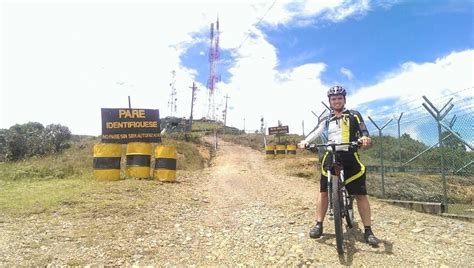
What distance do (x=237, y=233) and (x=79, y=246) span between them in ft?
7.65

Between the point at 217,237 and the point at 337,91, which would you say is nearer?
Answer: the point at 337,91

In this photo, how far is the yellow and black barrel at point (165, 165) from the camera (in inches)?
449

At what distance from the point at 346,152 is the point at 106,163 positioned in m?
7.11

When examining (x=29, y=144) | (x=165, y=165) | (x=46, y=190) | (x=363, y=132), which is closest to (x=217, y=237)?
(x=363, y=132)

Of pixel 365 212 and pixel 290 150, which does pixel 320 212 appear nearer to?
pixel 365 212

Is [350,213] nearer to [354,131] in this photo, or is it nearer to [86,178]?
[354,131]

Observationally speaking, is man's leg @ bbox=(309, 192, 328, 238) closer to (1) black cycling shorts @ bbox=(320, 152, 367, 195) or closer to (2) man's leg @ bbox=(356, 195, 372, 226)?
(1) black cycling shorts @ bbox=(320, 152, 367, 195)

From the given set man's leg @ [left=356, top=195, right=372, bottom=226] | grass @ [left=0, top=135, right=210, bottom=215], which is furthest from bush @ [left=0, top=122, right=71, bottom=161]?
man's leg @ [left=356, top=195, right=372, bottom=226]

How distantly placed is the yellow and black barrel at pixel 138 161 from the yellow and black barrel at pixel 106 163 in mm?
454

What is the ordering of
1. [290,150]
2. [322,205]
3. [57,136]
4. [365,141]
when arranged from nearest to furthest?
[365,141] → [322,205] → [57,136] → [290,150]

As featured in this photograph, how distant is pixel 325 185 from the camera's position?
592 centimetres

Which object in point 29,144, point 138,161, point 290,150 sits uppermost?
point 29,144

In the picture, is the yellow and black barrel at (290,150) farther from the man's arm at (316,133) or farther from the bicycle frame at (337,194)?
the bicycle frame at (337,194)

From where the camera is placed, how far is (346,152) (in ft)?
19.2
